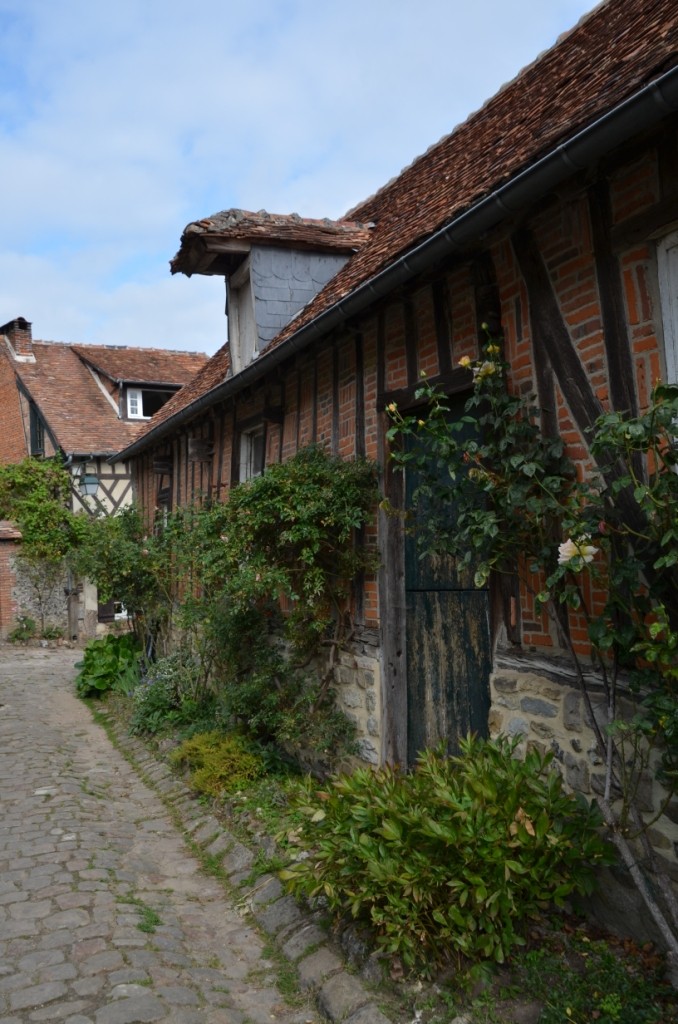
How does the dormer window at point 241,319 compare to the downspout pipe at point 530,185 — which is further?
the dormer window at point 241,319

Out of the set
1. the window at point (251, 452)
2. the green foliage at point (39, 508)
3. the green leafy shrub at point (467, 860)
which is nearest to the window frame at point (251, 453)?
the window at point (251, 452)

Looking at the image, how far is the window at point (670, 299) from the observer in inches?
127

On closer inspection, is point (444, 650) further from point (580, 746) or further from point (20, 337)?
point (20, 337)

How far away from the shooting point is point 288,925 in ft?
13.2

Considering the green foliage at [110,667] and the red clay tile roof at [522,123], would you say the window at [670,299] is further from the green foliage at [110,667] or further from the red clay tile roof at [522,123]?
the green foliage at [110,667]

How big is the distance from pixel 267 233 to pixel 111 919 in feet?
19.3

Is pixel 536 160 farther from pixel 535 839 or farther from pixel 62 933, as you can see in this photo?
pixel 62 933

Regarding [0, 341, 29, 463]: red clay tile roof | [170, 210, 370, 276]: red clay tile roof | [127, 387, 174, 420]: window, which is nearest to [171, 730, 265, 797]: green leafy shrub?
[170, 210, 370, 276]: red clay tile roof

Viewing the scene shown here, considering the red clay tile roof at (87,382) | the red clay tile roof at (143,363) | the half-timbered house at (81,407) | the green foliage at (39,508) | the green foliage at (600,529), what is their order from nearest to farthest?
the green foliage at (600,529) → the half-timbered house at (81,407) → the green foliage at (39,508) → the red clay tile roof at (87,382) → the red clay tile roof at (143,363)

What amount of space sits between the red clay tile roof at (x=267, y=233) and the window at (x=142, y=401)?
12.9m

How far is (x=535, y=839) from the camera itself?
3162mm

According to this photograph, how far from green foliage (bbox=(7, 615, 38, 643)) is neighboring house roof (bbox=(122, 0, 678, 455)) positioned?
12.5 metres

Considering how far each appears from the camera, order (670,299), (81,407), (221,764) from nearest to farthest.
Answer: (670,299)
(221,764)
(81,407)

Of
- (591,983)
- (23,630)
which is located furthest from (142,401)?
(591,983)
